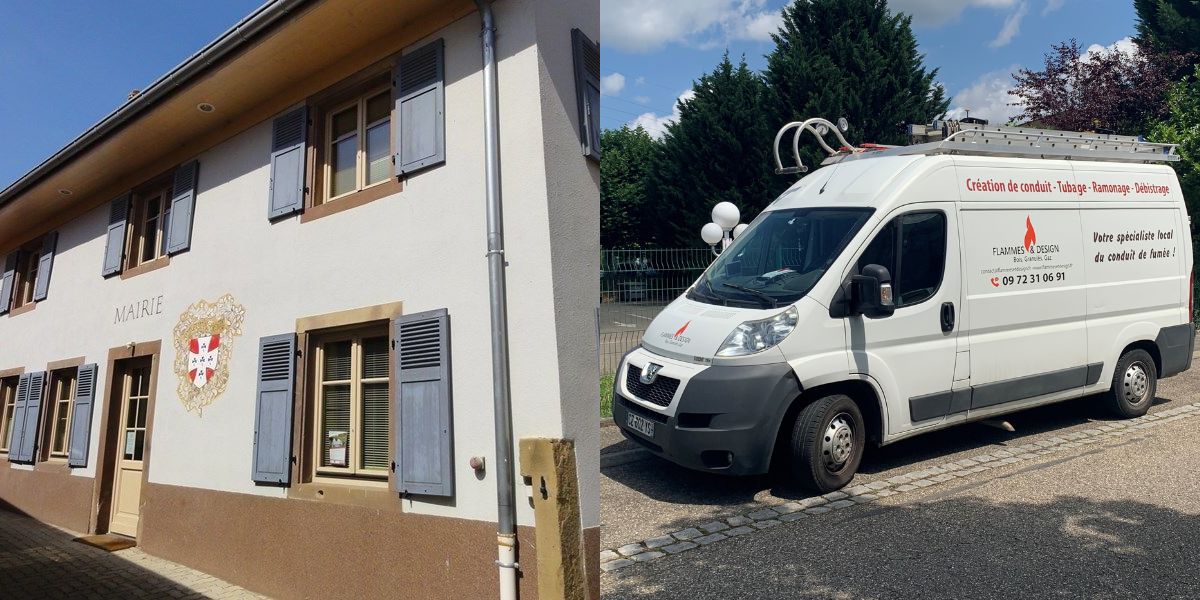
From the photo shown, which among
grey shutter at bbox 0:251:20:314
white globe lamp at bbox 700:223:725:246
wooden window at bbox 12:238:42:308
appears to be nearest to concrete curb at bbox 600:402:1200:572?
white globe lamp at bbox 700:223:725:246

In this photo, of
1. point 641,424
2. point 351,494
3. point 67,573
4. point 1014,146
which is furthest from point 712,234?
point 67,573

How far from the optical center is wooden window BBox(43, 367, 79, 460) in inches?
408

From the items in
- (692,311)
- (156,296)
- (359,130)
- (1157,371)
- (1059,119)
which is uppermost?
(1059,119)

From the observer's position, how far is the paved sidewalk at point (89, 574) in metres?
6.08

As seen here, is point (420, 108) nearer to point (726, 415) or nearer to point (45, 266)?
point (726, 415)

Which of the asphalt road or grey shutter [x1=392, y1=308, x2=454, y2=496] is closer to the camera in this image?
the asphalt road

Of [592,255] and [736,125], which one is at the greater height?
[736,125]

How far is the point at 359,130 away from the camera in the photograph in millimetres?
5371

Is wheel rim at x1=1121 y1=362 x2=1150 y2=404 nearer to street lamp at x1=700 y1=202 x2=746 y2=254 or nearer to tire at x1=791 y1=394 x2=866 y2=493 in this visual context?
tire at x1=791 y1=394 x2=866 y2=493

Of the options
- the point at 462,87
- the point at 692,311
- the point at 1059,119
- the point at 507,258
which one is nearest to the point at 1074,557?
the point at 692,311

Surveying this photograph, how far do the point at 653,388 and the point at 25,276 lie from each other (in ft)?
41.1

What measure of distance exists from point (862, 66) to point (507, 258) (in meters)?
12.8

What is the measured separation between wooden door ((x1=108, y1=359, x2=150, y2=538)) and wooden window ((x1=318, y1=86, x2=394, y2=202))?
4.24 metres

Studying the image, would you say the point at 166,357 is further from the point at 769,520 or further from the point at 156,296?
the point at 769,520
